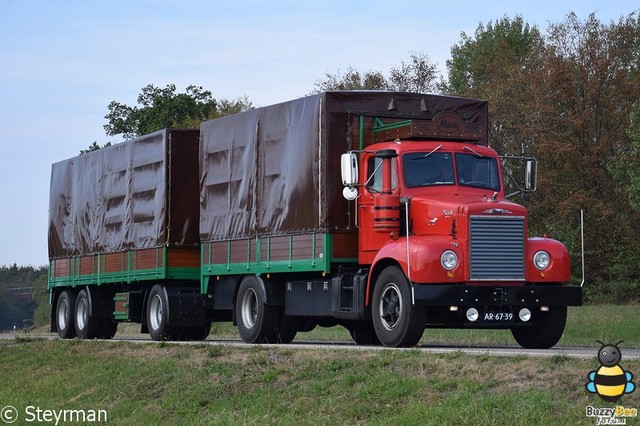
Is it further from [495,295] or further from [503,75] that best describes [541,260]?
[503,75]

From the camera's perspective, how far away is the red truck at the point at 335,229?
20484 mm

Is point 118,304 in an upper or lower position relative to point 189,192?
lower

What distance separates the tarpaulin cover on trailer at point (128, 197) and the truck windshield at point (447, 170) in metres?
8.44

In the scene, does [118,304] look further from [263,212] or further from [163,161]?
[263,212]

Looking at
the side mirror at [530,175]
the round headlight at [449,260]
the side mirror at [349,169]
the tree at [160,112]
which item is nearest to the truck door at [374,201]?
the side mirror at [349,169]

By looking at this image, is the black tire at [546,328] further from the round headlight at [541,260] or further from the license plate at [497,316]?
the license plate at [497,316]

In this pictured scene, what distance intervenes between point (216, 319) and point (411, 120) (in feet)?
26.5

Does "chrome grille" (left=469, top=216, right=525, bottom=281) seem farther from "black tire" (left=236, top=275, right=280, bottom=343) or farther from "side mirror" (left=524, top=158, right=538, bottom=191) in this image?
"black tire" (left=236, top=275, right=280, bottom=343)

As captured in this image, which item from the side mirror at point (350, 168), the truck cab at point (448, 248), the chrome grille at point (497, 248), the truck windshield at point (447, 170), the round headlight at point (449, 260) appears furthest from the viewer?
the truck windshield at point (447, 170)

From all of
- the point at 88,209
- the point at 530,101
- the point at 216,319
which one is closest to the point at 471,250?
the point at 216,319

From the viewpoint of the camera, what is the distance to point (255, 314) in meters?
25.4

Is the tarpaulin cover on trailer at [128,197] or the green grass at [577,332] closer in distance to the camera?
the tarpaulin cover on trailer at [128,197]

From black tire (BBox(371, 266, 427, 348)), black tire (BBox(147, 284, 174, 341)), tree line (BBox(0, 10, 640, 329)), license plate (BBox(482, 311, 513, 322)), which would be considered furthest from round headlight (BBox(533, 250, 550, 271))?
tree line (BBox(0, 10, 640, 329))

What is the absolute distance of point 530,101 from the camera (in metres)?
60.2
